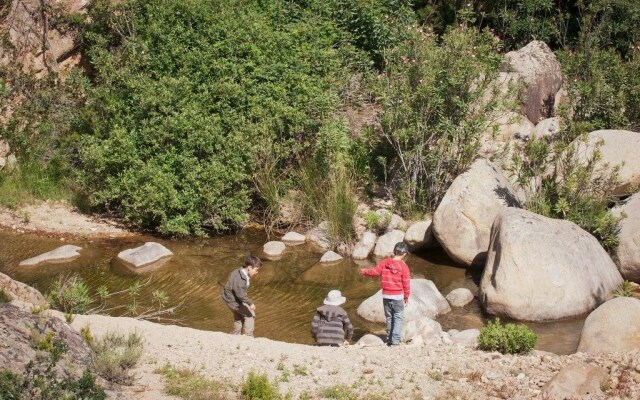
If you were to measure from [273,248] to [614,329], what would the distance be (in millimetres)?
6780

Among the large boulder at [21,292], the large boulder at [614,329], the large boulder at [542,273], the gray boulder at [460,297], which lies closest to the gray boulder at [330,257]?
the gray boulder at [460,297]

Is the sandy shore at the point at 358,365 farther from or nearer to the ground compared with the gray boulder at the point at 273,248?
farther from the ground

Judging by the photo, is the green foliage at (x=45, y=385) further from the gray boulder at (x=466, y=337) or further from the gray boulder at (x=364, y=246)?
the gray boulder at (x=364, y=246)

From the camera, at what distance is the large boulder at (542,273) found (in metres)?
12.1

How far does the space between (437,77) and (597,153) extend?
3306 mm

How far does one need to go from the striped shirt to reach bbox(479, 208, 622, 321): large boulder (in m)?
2.83

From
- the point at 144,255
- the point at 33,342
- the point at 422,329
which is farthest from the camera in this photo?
the point at 144,255

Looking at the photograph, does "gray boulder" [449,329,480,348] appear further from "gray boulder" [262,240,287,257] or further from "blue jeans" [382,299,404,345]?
"gray boulder" [262,240,287,257]

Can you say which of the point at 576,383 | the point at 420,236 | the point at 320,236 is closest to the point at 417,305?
the point at 420,236

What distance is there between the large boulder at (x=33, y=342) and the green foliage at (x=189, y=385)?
0.79 metres

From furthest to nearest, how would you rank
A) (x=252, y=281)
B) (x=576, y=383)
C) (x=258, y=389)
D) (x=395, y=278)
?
(x=252, y=281), (x=395, y=278), (x=576, y=383), (x=258, y=389)

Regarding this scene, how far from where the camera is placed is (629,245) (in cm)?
1333

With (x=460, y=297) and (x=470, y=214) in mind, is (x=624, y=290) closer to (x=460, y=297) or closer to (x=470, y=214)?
(x=460, y=297)

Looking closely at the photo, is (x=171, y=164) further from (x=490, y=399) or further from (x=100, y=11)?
(x=490, y=399)
